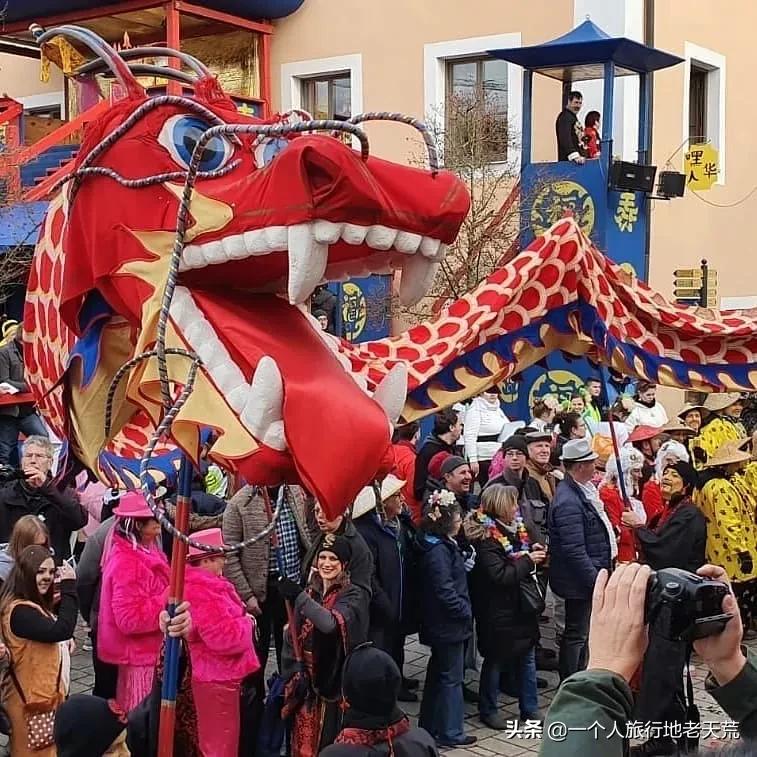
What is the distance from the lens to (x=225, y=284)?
121 inches

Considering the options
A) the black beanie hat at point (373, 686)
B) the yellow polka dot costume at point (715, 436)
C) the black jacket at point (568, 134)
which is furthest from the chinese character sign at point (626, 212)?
the black beanie hat at point (373, 686)

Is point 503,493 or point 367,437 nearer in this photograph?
point 367,437

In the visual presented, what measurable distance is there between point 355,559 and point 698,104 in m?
13.2

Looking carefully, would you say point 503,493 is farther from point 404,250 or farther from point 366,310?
point 366,310

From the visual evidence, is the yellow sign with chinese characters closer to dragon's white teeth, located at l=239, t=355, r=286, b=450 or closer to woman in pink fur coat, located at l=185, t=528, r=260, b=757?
woman in pink fur coat, located at l=185, t=528, r=260, b=757

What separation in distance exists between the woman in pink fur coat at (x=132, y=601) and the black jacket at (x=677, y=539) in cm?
282

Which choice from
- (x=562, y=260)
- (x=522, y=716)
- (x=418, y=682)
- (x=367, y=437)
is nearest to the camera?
(x=367, y=437)

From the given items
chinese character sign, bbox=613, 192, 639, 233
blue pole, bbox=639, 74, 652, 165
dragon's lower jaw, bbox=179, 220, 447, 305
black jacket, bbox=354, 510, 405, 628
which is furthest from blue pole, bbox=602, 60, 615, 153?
dragon's lower jaw, bbox=179, 220, 447, 305

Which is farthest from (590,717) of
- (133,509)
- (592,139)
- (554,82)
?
(554,82)

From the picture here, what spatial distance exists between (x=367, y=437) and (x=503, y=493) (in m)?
3.64

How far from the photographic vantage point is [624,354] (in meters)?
4.97

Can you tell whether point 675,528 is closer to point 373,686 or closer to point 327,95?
point 373,686

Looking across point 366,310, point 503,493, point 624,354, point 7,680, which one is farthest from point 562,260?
point 366,310

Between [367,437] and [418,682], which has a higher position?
[367,437]
